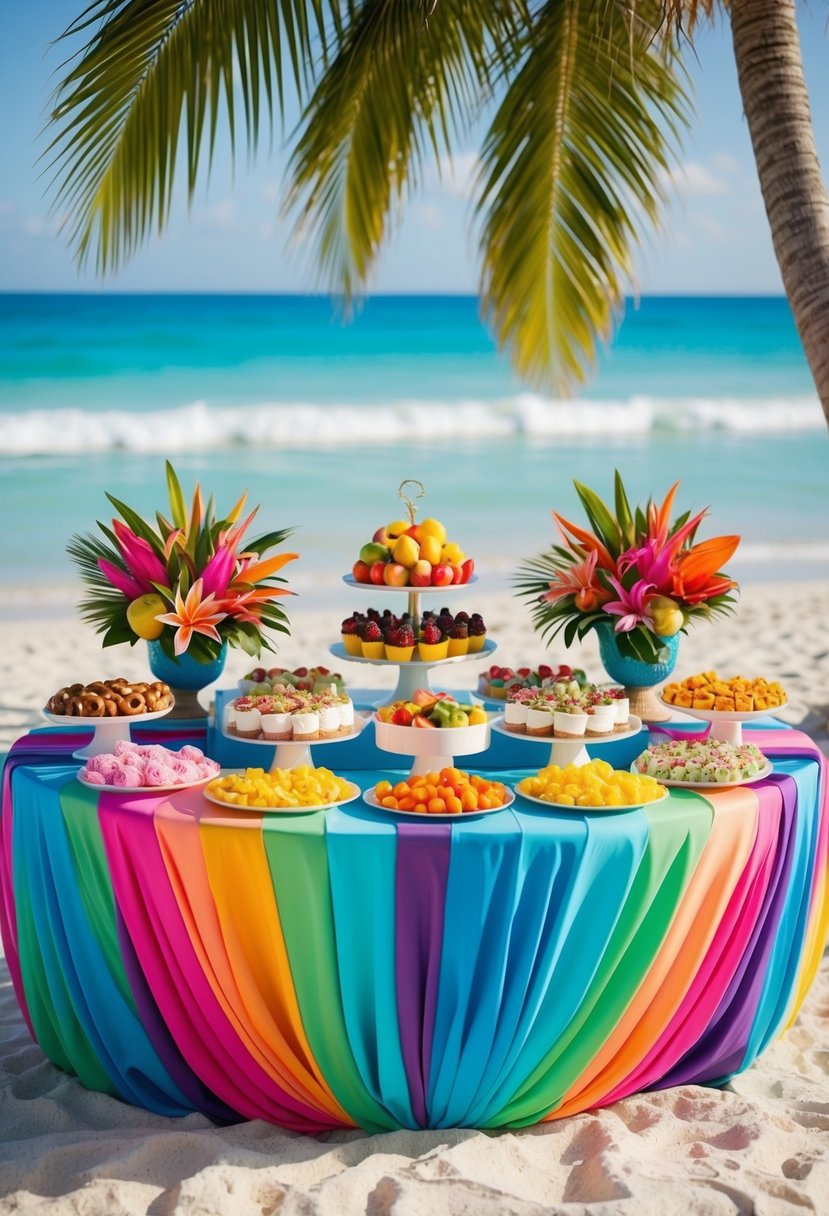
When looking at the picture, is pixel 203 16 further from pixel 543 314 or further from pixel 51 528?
pixel 51 528

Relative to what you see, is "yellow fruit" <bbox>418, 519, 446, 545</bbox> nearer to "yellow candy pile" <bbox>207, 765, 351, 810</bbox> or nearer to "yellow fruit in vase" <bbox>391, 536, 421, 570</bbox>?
"yellow fruit in vase" <bbox>391, 536, 421, 570</bbox>

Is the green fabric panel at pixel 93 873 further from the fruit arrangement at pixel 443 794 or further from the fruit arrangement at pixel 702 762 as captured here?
the fruit arrangement at pixel 702 762

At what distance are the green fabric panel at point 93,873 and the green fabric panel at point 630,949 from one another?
93 cm

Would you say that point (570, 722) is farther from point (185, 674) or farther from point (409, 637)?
point (185, 674)

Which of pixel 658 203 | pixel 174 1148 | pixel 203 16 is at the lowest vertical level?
pixel 174 1148

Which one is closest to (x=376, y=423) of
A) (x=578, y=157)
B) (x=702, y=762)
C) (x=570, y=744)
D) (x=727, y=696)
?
A: (x=578, y=157)

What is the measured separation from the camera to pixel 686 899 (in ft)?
9.99

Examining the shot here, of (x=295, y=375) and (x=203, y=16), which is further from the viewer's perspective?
(x=295, y=375)

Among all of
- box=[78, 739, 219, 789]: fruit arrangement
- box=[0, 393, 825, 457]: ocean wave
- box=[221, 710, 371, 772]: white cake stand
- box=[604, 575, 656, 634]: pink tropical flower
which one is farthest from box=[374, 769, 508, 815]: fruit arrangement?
box=[0, 393, 825, 457]: ocean wave

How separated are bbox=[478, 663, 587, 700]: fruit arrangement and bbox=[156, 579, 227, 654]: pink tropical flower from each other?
81 centimetres

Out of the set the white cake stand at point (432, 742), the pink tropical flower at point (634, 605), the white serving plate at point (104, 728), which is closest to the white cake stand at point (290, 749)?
the white cake stand at point (432, 742)

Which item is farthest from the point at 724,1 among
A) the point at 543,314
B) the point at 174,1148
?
the point at 174,1148

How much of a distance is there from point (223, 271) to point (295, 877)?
27269 millimetres

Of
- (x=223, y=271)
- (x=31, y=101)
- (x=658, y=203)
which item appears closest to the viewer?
(x=658, y=203)
